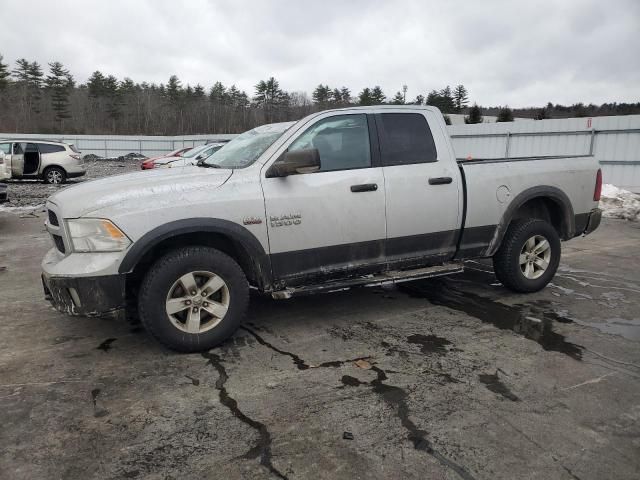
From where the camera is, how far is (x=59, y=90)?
2766 inches

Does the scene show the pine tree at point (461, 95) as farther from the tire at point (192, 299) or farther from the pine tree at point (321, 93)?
the tire at point (192, 299)

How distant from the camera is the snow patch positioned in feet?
37.7

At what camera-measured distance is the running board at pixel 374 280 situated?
415cm

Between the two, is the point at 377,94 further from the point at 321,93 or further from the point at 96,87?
the point at 96,87

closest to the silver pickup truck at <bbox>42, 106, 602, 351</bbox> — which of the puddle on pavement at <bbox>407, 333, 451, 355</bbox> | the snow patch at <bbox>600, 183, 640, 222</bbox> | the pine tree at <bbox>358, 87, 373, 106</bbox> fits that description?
the puddle on pavement at <bbox>407, 333, 451, 355</bbox>

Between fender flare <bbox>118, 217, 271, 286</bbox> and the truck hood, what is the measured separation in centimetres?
21

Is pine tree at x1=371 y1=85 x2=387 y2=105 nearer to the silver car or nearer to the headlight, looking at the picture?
the silver car

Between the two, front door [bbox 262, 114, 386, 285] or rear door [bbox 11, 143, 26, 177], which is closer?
front door [bbox 262, 114, 386, 285]

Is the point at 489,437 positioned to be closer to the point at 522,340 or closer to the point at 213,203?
the point at 522,340

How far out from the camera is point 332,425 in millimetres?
2910

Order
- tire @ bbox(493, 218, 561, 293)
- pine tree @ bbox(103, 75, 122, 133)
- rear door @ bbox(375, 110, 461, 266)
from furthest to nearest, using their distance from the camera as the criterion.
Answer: pine tree @ bbox(103, 75, 122, 133) → tire @ bbox(493, 218, 561, 293) → rear door @ bbox(375, 110, 461, 266)

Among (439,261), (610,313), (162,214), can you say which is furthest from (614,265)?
(162,214)

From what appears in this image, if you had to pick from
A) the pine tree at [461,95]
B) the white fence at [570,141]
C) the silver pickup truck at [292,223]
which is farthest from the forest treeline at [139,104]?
the silver pickup truck at [292,223]

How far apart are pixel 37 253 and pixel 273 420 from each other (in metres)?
6.23
